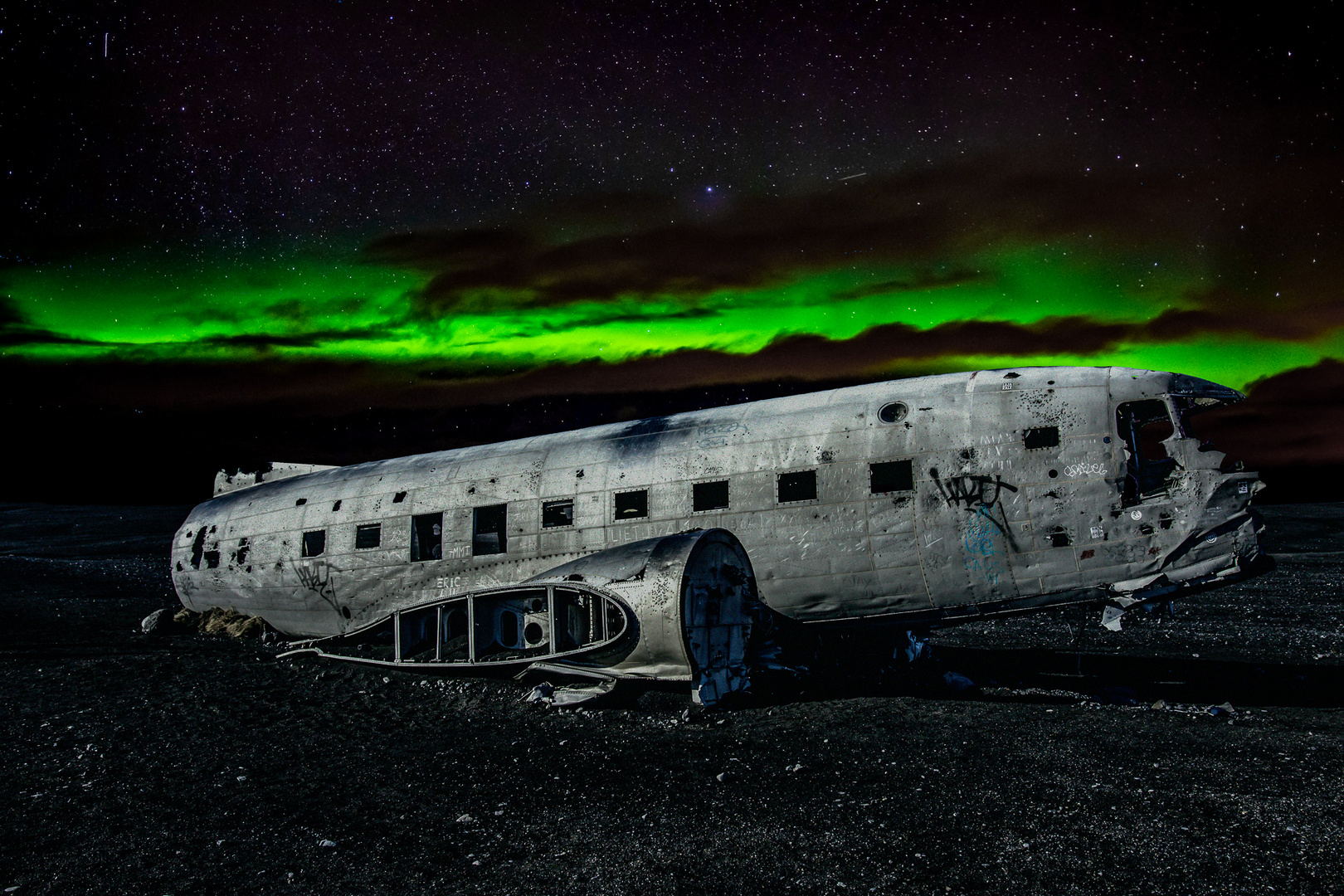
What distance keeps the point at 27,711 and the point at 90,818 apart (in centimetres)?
579

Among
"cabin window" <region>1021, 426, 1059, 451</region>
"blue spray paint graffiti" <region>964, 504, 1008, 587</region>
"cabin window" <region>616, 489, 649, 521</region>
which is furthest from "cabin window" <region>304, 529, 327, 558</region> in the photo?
"cabin window" <region>1021, 426, 1059, 451</region>

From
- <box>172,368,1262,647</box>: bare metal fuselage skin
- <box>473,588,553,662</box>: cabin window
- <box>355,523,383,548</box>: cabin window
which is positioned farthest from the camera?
<box>355,523,383,548</box>: cabin window

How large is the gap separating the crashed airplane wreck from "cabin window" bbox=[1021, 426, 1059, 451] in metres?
0.03

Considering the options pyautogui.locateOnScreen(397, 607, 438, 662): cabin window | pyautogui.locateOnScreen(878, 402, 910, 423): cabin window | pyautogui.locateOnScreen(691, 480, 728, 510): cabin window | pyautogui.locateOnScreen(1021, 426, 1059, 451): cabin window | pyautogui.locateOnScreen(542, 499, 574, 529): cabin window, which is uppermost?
pyautogui.locateOnScreen(878, 402, 910, 423): cabin window

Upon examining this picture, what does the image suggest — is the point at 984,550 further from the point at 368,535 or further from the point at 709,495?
the point at 368,535

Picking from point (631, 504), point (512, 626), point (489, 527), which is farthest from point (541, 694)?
point (489, 527)

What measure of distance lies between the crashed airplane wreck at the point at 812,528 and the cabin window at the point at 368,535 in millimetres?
710

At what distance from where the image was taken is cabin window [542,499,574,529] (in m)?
13.5

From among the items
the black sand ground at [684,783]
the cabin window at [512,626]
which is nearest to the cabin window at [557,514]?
the cabin window at [512,626]

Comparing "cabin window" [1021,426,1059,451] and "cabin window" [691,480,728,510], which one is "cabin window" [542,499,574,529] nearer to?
"cabin window" [691,480,728,510]

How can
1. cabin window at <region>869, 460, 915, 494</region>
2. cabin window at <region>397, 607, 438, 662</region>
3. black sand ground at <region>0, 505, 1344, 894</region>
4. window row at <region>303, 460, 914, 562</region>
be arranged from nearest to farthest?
1. black sand ground at <region>0, 505, 1344, 894</region>
2. cabin window at <region>869, 460, 915, 494</region>
3. window row at <region>303, 460, 914, 562</region>
4. cabin window at <region>397, 607, 438, 662</region>

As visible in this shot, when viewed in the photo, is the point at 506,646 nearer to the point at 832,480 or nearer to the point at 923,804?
the point at 832,480

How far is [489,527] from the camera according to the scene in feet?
48.4

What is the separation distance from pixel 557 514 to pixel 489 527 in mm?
1890
